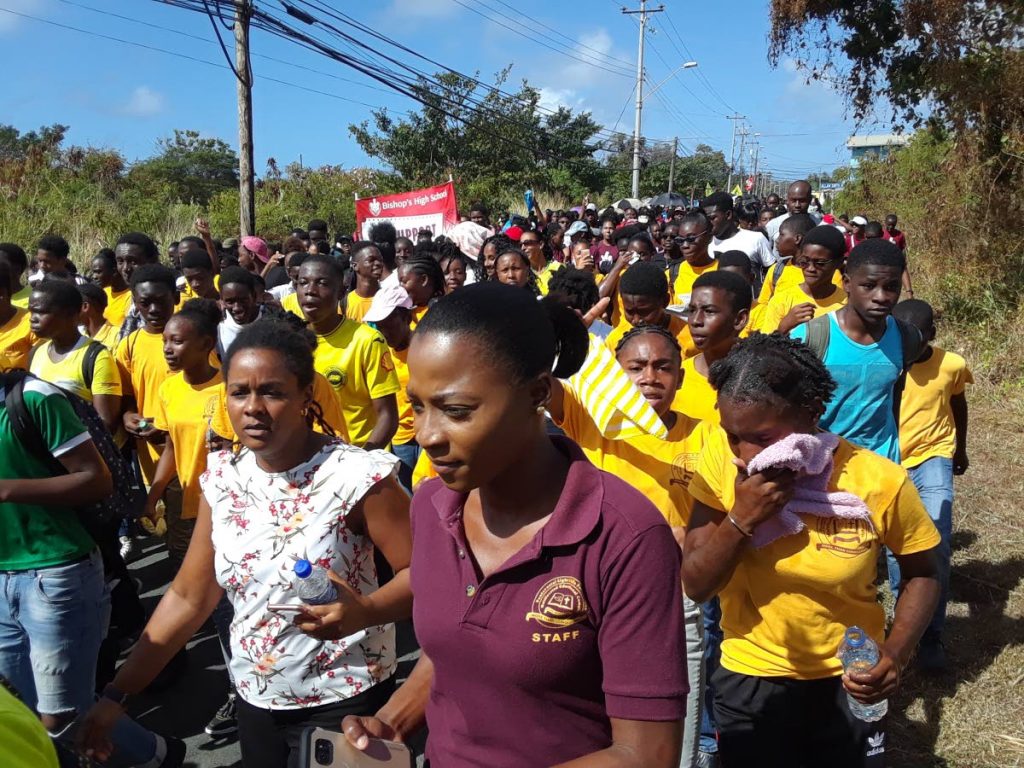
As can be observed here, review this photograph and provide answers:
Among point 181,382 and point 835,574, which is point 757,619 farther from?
point 181,382

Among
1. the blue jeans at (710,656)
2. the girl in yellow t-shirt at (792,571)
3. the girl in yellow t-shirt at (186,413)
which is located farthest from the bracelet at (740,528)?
the girl in yellow t-shirt at (186,413)

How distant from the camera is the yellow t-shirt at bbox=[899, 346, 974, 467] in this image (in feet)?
14.0

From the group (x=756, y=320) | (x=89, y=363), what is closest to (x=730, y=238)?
(x=756, y=320)

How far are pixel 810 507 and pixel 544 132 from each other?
111ft

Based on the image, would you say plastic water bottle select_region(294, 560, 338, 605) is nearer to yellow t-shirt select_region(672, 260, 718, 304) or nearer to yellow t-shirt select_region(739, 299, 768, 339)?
yellow t-shirt select_region(739, 299, 768, 339)

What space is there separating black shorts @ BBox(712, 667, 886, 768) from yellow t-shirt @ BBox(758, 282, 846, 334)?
284 centimetres

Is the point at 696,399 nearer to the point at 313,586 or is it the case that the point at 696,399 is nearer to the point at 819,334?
the point at 819,334

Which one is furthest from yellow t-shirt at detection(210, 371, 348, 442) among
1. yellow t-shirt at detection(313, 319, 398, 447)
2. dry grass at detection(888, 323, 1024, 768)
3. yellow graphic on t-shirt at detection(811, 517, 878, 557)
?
dry grass at detection(888, 323, 1024, 768)

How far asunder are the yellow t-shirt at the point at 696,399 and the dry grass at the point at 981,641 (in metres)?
1.65

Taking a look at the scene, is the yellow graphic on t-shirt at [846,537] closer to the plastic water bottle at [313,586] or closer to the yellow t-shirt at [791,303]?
the plastic water bottle at [313,586]

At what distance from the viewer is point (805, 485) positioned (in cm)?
228

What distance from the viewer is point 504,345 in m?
1.46

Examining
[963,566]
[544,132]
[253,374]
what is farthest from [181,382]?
[544,132]

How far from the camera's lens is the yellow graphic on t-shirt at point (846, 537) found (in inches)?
88.0
